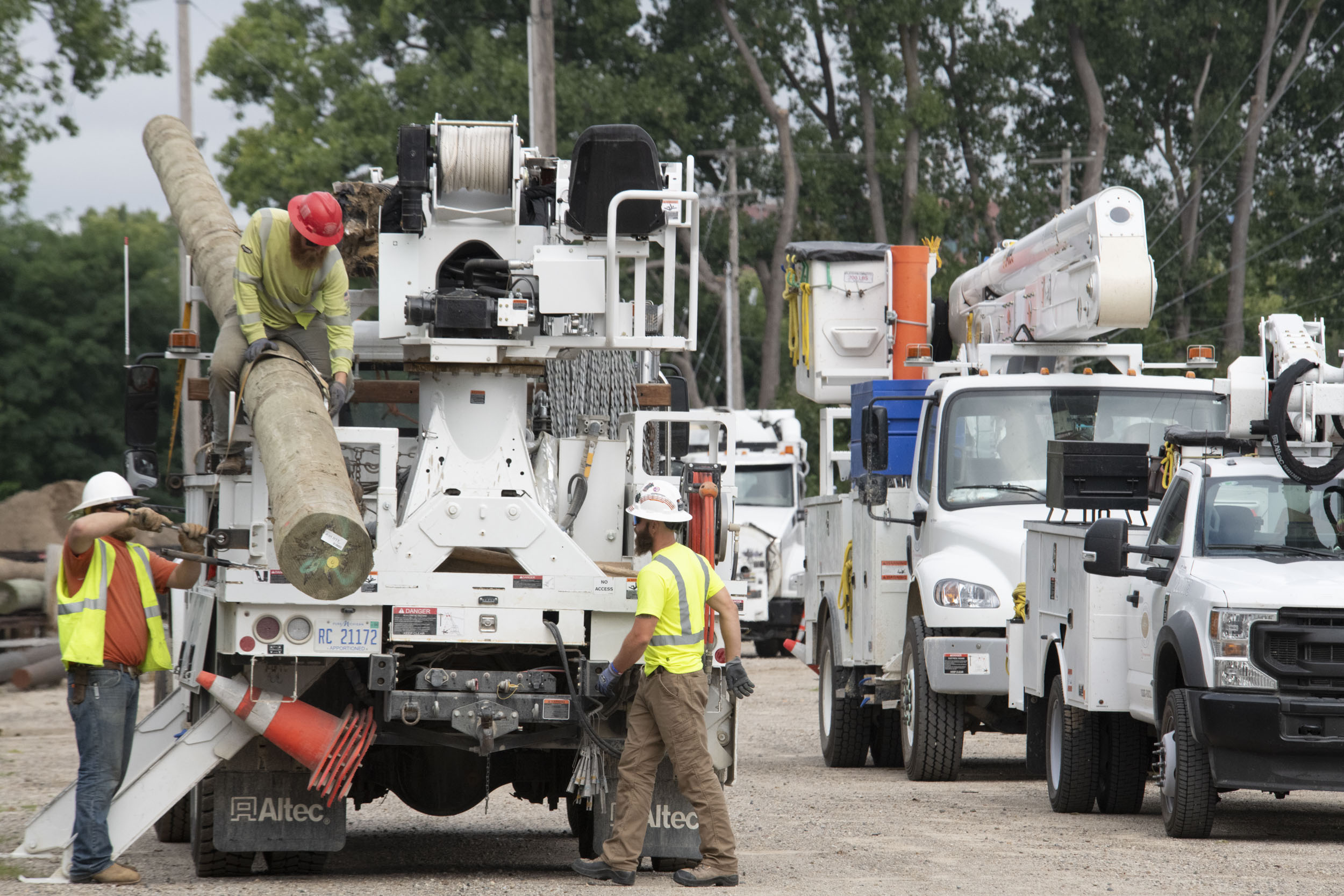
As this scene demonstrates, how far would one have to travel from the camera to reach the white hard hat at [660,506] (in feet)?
29.6

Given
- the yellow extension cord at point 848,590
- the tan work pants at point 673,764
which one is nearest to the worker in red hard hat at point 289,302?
the tan work pants at point 673,764

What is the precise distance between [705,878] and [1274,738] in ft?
10.1

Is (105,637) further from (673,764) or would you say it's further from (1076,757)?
(1076,757)

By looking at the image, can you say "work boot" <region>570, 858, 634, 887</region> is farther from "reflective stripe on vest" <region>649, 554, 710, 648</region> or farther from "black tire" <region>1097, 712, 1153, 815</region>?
"black tire" <region>1097, 712, 1153, 815</region>

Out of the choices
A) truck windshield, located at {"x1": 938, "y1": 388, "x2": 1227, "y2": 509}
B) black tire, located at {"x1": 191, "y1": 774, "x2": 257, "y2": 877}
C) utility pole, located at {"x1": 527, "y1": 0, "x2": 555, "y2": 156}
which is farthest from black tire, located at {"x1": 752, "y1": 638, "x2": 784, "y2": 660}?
black tire, located at {"x1": 191, "y1": 774, "x2": 257, "y2": 877}

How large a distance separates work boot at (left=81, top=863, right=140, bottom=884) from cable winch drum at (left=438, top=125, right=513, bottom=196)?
11.8ft

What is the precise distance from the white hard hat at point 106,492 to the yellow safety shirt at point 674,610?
2454 mm

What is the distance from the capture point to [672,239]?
9758mm

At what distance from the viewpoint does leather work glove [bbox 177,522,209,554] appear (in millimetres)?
9039

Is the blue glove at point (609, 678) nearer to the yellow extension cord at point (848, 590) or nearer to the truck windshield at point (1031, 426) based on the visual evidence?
the truck windshield at point (1031, 426)

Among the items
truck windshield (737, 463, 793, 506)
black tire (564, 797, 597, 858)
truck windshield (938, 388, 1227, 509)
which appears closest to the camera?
black tire (564, 797, 597, 858)

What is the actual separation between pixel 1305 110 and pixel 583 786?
3727 cm

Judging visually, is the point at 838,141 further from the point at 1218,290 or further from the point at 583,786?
the point at 583,786

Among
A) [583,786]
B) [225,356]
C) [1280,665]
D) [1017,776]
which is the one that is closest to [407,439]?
[225,356]
